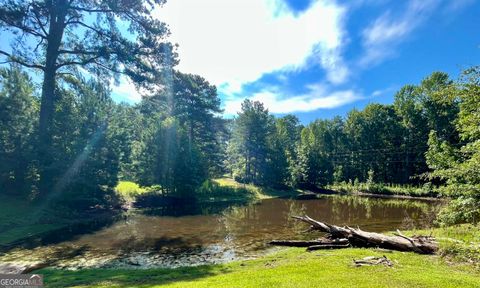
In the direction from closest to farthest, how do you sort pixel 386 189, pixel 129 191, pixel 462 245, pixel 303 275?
pixel 462 245 < pixel 303 275 < pixel 129 191 < pixel 386 189

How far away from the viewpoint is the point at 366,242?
13906 mm

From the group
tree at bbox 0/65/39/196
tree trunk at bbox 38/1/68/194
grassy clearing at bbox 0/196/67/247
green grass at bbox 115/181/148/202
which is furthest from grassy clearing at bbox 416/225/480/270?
green grass at bbox 115/181/148/202

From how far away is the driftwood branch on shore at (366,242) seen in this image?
12.2 meters

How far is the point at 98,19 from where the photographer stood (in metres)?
24.6

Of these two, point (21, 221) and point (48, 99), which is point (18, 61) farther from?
point (21, 221)

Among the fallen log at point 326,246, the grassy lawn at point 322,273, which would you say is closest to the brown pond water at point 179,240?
the grassy lawn at point 322,273

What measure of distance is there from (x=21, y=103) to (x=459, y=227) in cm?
3502

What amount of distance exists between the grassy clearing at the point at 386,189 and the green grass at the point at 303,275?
1434 inches

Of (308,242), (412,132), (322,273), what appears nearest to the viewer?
(322,273)

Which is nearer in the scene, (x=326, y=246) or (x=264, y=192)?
(x=326, y=246)

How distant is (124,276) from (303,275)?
7.03 meters

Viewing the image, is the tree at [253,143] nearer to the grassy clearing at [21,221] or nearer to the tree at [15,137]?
the tree at [15,137]

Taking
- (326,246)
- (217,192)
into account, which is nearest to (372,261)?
(326,246)

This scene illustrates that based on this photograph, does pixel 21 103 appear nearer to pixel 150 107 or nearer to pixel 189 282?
pixel 150 107
